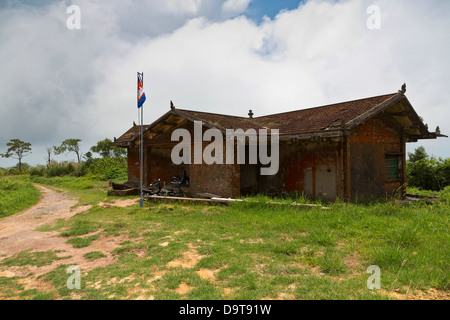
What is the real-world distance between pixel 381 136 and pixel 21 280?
12.0 meters

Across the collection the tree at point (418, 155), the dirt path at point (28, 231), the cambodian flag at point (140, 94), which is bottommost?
the dirt path at point (28, 231)

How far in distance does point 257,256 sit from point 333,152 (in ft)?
20.5

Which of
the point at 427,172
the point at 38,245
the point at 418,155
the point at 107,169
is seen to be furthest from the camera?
the point at 107,169

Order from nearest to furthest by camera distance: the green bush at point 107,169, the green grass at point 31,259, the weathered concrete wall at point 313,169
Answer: the green grass at point 31,259 < the weathered concrete wall at point 313,169 < the green bush at point 107,169

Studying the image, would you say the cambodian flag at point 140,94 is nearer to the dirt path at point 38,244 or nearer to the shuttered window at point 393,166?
the dirt path at point 38,244

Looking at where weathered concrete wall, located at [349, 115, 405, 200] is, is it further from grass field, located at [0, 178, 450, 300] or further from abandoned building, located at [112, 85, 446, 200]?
grass field, located at [0, 178, 450, 300]

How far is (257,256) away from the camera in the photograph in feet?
16.3

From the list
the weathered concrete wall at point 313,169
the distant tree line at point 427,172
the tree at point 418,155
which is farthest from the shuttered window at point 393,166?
the tree at point 418,155

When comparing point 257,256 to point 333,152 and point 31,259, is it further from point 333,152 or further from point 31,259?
point 333,152

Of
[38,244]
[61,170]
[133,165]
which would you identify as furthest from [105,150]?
[38,244]

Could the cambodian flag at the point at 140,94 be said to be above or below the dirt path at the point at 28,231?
above

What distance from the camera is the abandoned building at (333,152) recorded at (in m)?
9.52

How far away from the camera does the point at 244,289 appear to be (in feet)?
12.2
